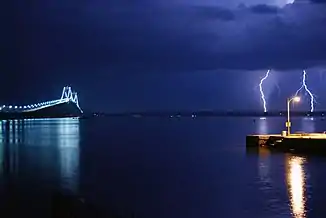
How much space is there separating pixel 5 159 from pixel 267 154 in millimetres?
20432

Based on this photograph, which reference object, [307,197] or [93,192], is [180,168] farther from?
[307,197]

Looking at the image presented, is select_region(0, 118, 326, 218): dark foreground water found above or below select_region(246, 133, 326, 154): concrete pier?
below

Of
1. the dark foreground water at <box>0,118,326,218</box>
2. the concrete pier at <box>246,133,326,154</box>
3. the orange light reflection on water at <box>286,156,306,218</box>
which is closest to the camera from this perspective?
the orange light reflection on water at <box>286,156,306,218</box>

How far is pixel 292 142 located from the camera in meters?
45.8

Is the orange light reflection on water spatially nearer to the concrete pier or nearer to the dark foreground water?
the dark foreground water

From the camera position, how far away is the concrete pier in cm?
4312

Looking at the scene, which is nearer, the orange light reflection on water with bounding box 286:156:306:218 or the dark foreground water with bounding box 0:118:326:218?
the orange light reflection on water with bounding box 286:156:306:218

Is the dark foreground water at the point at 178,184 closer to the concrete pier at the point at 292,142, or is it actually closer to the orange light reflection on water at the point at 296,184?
the orange light reflection on water at the point at 296,184

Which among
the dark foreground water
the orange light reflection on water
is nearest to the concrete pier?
the dark foreground water

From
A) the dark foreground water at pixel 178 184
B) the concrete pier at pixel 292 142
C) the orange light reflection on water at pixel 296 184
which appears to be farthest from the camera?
the concrete pier at pixel 292 142

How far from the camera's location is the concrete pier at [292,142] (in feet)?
141

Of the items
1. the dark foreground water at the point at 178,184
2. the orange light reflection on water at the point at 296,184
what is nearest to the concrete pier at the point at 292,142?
the dark foreground water at the point at 178,184

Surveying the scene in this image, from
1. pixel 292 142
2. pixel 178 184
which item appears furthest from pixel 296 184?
pixel 292 142

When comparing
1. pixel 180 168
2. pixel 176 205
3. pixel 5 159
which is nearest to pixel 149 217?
pixel 176 205
